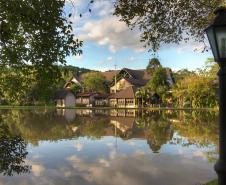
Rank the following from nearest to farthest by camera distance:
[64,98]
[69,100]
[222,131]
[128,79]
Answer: [222,131], [64,98], [69,100], [128,79]

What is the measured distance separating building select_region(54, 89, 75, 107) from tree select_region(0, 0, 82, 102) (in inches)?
3034

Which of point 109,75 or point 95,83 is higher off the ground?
point 109,75

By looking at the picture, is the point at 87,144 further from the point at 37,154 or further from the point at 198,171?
the point at 198,171

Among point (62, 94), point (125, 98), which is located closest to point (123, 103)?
point (125, 98)

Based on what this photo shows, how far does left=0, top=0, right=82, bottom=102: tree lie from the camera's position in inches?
316

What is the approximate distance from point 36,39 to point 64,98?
78.0 meters

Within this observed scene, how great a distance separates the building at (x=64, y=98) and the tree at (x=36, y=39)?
7707 centimetres

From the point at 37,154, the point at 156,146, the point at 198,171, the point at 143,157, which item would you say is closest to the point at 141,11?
the point at 198,171

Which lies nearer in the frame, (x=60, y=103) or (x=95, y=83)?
(x=60, y=103)

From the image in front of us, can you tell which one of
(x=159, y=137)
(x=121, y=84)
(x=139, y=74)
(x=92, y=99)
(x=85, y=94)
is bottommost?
(x=159, y=137)

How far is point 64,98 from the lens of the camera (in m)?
86.3

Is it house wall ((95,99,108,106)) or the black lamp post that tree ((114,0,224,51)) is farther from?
house wall ((95,99,108,106))

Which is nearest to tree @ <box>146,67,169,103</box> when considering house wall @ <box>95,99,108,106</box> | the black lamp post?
house wall @ <box>95,99,108,106</box>

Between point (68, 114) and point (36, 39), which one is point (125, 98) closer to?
point (68, 114)
